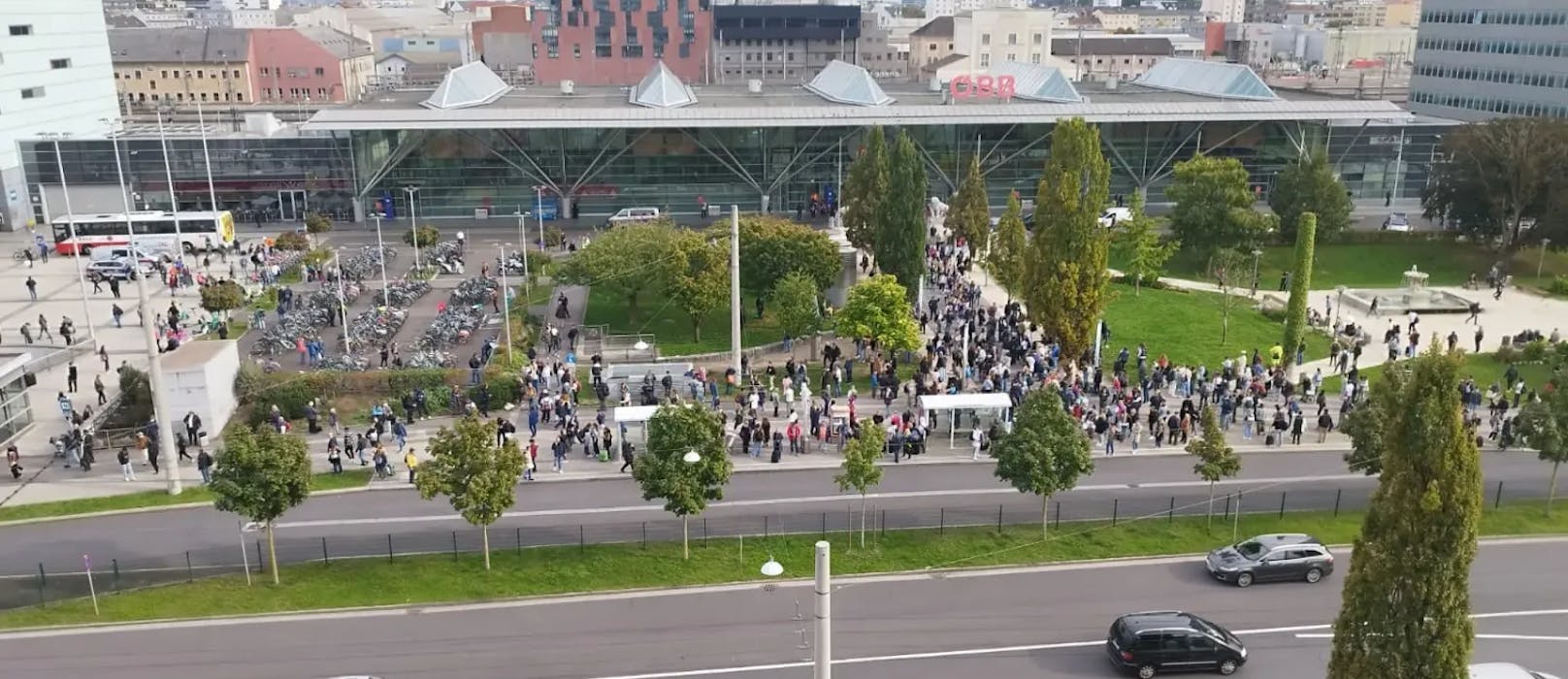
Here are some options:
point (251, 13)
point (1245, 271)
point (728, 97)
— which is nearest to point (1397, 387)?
point (1245, 271)

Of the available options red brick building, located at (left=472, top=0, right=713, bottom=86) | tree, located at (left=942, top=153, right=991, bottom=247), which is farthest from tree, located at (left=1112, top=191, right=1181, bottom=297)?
red brick building, located at (left=472, top=0, right=713, bottom=86)

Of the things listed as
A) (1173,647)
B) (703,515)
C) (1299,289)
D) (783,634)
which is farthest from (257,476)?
(1299,289)

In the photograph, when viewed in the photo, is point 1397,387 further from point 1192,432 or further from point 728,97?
point 728,97

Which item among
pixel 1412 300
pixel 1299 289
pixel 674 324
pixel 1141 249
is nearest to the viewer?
pixel 1299 289

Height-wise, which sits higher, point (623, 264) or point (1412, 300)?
point (623, 264)

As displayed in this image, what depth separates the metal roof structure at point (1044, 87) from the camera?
65312mm

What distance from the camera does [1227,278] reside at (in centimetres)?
4575

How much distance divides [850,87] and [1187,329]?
3074cm

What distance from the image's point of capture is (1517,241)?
167ft

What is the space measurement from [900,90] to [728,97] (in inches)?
460

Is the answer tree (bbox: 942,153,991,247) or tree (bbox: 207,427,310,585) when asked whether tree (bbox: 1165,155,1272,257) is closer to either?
tree (bbox: 942,153,991,247)

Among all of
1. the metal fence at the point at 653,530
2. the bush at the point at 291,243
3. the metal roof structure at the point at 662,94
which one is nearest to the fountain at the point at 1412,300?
the metal fence at the point at 653,530

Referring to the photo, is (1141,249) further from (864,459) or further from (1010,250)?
(864,459)

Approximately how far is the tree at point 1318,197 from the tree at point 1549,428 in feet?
87.6
